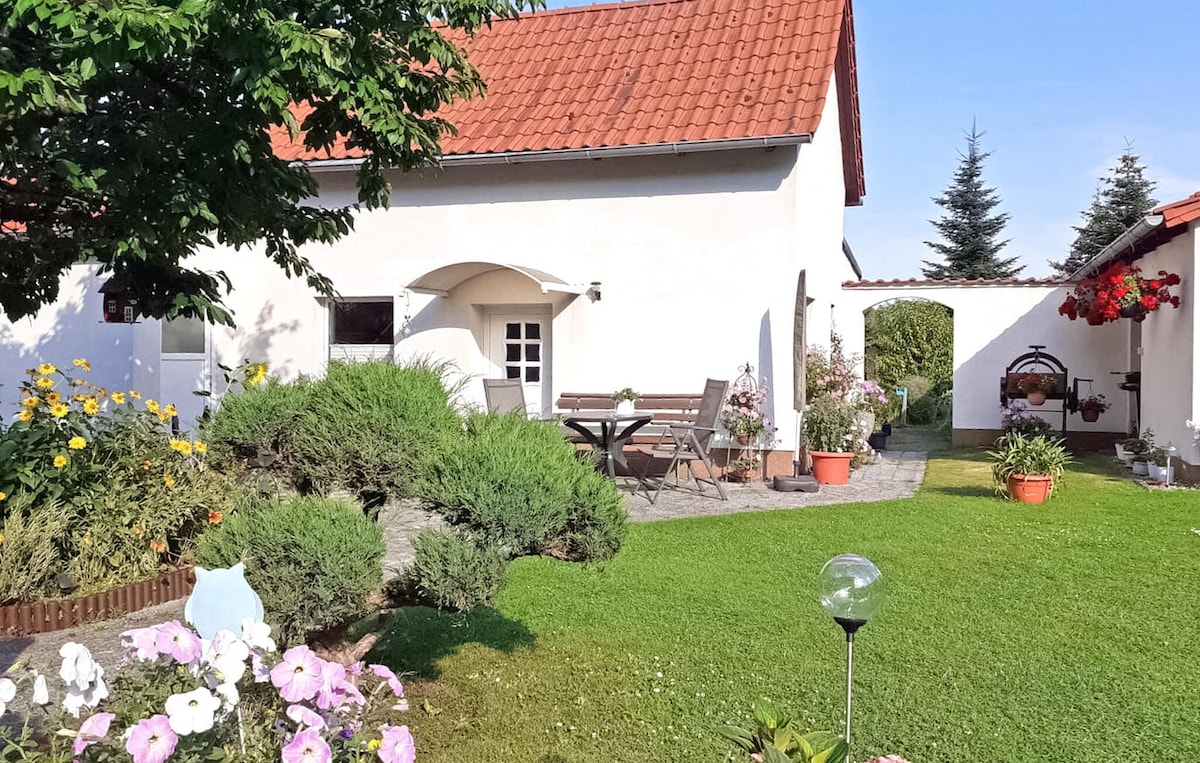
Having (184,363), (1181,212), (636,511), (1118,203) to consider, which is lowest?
(636,511)

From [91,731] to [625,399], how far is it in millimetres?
8743

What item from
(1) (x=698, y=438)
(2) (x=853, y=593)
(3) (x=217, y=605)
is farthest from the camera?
(1) (x=698, y=438)

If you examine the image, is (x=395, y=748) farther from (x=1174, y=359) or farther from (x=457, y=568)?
(x=1174, y=359)

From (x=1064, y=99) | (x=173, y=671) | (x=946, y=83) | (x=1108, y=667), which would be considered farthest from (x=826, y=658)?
(x=1064, y=99)

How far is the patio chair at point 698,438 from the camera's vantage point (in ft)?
30.3

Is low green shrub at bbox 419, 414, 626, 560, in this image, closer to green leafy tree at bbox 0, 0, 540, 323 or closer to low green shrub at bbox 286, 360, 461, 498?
low green shrub at bbox 286, 360, 461, 498

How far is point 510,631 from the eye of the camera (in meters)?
4.97

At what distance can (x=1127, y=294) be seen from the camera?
1040 centimetres

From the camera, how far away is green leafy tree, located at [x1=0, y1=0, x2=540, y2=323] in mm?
3441

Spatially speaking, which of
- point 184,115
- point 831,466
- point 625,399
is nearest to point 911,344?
point 831,466

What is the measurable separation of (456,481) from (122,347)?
419 inches

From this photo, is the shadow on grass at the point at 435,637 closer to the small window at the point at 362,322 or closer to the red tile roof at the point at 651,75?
the red tile roof at the point at 651,75

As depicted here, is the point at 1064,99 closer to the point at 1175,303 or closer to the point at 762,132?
the point at 1175,303

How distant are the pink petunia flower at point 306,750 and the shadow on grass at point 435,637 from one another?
2193 millimetres
